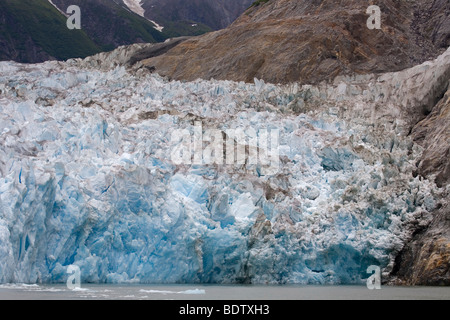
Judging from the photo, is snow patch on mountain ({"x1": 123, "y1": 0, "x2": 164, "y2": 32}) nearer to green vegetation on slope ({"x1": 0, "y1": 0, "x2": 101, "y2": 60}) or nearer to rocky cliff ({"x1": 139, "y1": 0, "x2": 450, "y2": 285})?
green vegetation on slope ({"x1": 0, "y1": 0, "x2": 101, "y2": 60})

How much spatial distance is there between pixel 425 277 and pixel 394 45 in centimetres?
1892

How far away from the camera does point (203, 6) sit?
95.3 meters

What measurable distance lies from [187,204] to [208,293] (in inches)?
152

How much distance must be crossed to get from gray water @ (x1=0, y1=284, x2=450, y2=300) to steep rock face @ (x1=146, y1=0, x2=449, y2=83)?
17124mm

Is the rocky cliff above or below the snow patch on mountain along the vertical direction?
below

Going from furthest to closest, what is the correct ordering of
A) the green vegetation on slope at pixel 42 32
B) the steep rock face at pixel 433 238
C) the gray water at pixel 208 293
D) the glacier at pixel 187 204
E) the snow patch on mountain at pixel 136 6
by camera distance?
the snow patch on mountain at pixel 136 6 → the green vegetation on slope at pixel 42 32 → the steep rock face at pixel 433 238 → the glacier at pixel 187 204 → the gray water at pixel 208 293

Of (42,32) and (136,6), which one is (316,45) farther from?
(136,6)

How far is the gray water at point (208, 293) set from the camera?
486 inches

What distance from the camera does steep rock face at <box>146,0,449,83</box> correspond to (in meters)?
31.3

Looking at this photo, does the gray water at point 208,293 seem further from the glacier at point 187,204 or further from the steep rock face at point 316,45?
the steep rock face at point 316,45

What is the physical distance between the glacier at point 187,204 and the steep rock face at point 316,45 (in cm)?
992

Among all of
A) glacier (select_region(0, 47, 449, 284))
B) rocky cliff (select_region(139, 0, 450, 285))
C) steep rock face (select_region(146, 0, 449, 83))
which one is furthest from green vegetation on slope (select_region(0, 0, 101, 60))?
glacier (select_region(0, 47, 449, 284))

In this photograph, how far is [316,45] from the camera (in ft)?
105

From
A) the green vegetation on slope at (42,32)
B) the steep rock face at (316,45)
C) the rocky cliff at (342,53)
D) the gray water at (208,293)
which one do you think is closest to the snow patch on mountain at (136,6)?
the green vegetation on slope at (42,32)
